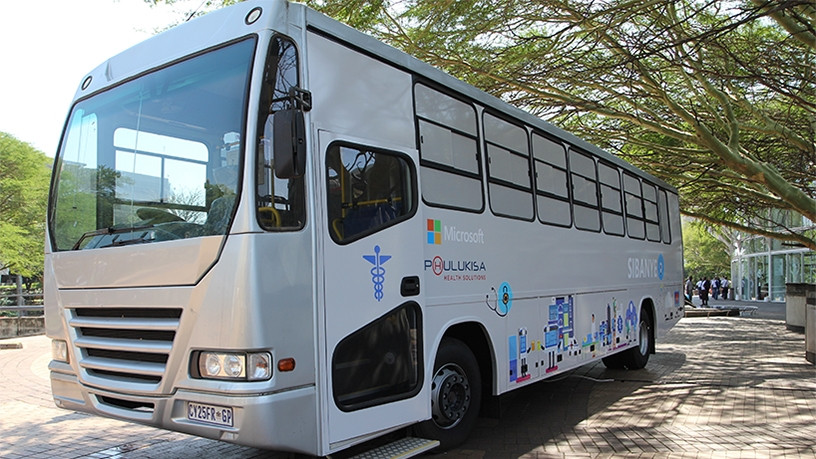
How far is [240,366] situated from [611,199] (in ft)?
23.2

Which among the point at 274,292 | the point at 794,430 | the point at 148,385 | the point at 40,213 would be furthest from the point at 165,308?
the point at 40,213

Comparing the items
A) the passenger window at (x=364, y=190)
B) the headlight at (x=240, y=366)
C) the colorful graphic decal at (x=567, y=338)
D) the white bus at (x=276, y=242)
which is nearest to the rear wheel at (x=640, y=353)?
the colorful graphic decal at (x=567, y=338)

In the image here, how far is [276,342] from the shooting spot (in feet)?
12.7

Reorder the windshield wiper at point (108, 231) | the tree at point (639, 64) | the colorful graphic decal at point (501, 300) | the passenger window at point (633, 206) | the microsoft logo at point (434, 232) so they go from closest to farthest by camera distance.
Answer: the windshield wiper at point (108, 231), the microsoft logo at point (434, 232), the colorful graphic decal at point (501, 300), the tree at point (639, 64), the passenger window at point (633, 206)

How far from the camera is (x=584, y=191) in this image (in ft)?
27.9

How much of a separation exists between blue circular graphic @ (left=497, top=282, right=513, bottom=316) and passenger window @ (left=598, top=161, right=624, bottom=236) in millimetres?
3277

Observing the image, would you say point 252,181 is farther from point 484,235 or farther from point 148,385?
point 484,235

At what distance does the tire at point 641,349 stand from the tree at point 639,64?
3.79 m

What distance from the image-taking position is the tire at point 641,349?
1048 centimetres

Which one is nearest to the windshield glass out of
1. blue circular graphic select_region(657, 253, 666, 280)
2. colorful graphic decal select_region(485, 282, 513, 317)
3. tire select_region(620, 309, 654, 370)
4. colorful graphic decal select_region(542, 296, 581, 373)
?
colorful graphic decal select_region(485, 282, 513, 317)

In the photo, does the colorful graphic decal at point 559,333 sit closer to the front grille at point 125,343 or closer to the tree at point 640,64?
the tree at point 640,64

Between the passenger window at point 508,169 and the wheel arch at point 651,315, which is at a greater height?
the passenger window at point 508,169

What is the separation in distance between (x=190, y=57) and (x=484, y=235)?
2979 millimetres

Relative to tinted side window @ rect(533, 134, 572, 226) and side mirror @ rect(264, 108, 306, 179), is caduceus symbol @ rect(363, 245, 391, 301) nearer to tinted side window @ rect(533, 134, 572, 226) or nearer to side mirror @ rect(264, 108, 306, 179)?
side mirror @ rect(264, 108, 306, 179)
